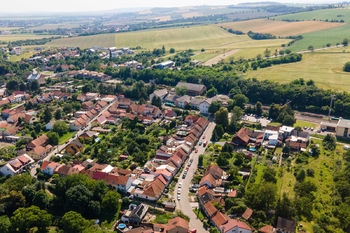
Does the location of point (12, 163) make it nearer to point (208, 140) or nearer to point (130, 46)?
point (208, 140)

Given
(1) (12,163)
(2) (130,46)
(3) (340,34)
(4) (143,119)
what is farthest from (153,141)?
(3) (340,34)


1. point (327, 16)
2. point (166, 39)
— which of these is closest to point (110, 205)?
point (166, 39)

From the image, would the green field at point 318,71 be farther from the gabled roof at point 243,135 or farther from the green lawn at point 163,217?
the green lawn at point 163,217

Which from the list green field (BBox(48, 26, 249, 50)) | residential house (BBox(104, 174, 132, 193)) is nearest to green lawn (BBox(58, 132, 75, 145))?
residential house (BBox(104, 174, 132, 193))

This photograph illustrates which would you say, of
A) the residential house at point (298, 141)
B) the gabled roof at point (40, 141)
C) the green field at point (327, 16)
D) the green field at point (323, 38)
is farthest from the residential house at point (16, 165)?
the green field at point (327, 16)

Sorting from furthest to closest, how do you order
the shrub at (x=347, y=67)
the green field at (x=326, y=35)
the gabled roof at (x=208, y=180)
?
the green field at (x=326, y=35), the shrub at (x=347, y=67), the gabled roof at (x=208, y=180)
